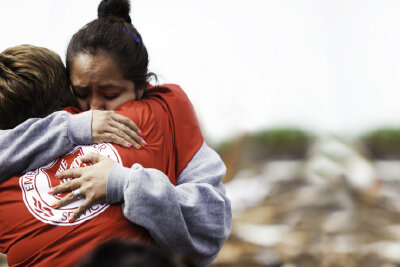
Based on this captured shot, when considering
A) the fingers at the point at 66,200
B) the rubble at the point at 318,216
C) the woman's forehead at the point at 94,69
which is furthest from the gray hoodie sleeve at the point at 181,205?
the rubble at the point at 318,216

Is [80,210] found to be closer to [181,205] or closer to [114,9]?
[181,205]

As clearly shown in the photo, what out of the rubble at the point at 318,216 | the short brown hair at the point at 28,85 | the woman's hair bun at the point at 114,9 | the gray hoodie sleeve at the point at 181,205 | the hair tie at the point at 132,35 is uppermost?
the woman's hair bun at the point at 114,9

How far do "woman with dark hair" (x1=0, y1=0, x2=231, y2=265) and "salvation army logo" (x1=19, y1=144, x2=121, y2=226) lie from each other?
0.08 ft

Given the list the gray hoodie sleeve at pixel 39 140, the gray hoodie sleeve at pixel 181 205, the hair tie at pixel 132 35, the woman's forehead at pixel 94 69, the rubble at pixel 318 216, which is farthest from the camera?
the rubble at pixel 318 216

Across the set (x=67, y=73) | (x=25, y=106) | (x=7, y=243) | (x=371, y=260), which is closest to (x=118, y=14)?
(x=67, y=73)

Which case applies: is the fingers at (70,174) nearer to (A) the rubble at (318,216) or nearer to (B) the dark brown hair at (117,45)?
(B) the dark brown hair at (117,45)

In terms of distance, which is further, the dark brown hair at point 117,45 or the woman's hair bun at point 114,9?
the woman's hair bun at point 114,9

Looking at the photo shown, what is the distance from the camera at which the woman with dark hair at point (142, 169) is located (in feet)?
4.14

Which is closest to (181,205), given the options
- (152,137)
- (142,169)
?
(142,169)

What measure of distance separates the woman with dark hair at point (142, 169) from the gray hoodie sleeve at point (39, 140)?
8 centimetres

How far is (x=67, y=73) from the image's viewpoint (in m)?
1.59

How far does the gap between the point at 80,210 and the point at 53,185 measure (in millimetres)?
125

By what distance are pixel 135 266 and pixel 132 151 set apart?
864 millimetres

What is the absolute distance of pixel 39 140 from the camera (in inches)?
53.8
